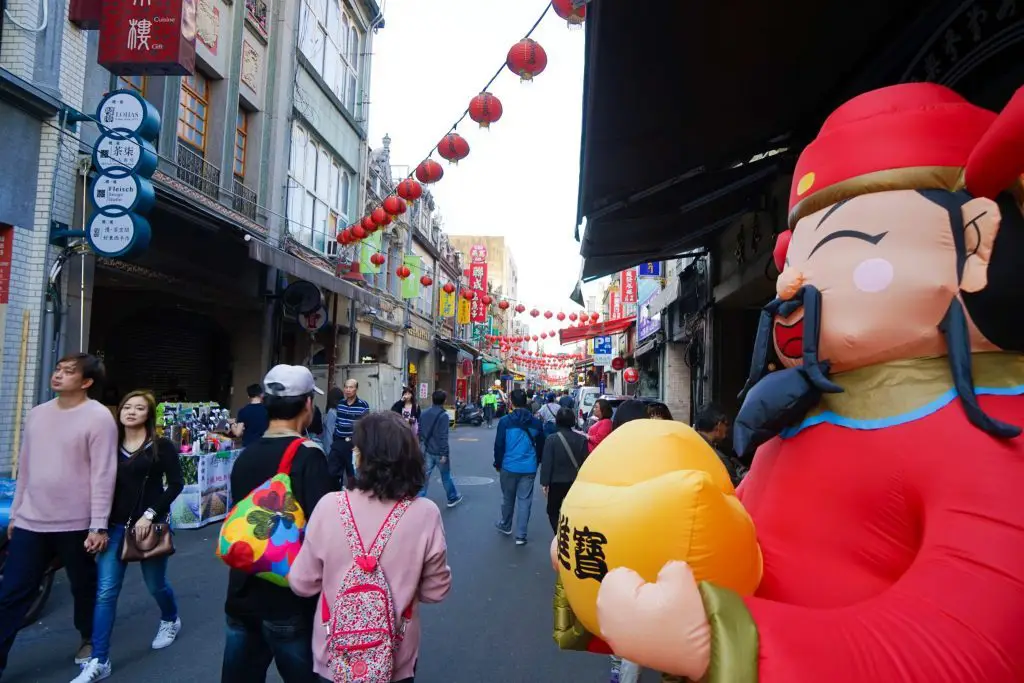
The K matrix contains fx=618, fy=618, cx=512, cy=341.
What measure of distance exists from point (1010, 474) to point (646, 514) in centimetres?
73

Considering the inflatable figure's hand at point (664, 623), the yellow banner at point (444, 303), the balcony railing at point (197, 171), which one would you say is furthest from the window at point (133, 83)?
the yellow banner at point (444, 303)

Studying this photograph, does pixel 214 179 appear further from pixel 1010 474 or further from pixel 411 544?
pixel 1010 474

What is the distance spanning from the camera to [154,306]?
11.1 m

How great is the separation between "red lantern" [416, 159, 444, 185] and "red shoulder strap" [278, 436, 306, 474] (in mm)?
5956

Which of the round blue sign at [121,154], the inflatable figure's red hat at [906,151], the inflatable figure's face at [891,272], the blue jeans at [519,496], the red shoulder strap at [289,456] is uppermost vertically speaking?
the round blue sign at [121,154]

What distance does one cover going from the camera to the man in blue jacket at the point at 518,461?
711 centimetres

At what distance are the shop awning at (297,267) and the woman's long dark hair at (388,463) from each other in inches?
310

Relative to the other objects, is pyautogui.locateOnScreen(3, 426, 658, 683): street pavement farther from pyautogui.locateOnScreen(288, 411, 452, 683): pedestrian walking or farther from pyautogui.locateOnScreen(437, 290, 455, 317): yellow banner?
pyautogui.locateOnScreen(437, 290, 455, 317): yellow banner

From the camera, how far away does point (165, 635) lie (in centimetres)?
406

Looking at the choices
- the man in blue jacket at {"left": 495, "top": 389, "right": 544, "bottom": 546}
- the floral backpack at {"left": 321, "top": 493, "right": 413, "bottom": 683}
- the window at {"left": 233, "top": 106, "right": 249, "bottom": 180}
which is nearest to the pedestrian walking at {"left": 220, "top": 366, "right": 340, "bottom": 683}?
the floral backpack at {"left": 321, "top": 493, "right": 413, "bottom": 683}

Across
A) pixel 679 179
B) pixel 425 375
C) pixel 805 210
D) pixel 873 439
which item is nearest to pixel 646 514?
pixel 873 439

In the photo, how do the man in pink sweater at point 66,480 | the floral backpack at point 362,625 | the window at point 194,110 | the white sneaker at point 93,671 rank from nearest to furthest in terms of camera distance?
the floral backpack at point 362,625 < the man in pink sweater at point 66,480 < the white sneaker at point 93,671 < the window at point 194,110

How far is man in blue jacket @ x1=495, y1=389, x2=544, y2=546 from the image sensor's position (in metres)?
7.11

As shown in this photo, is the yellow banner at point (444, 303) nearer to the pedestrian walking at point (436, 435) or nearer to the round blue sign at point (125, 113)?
the pedestrian walking at point (436, 435)
